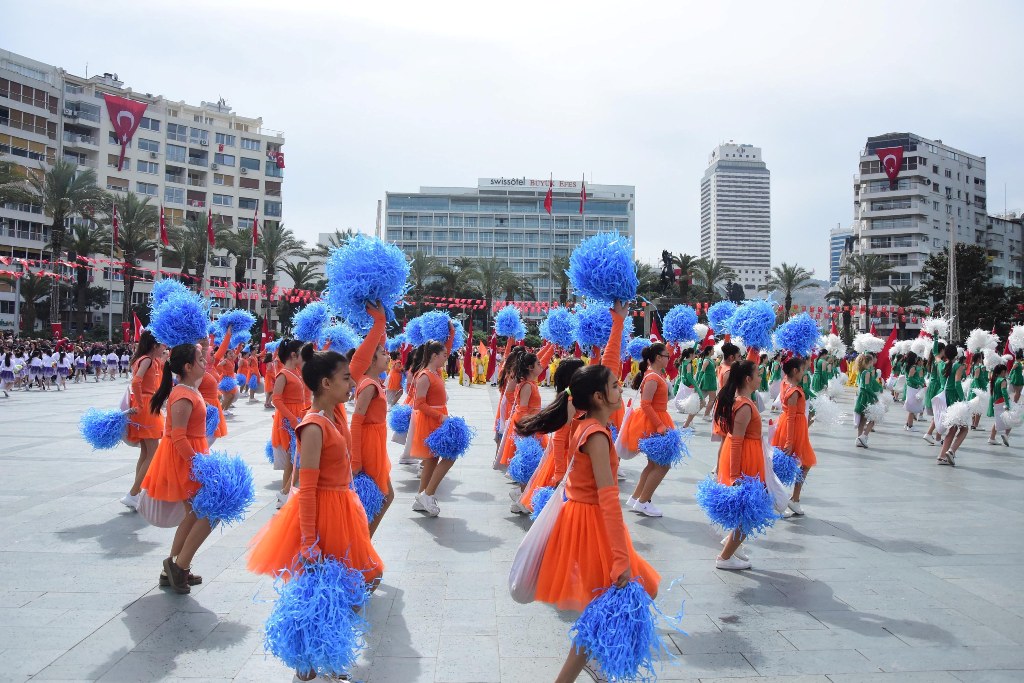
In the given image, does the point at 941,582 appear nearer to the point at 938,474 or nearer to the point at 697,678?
the point at 697,678

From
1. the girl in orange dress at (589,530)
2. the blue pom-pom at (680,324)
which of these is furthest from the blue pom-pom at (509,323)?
the girl in orange dress at (589,530)

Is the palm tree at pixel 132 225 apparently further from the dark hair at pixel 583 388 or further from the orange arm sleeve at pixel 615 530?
the orange arm sleeve at pixel 615 530

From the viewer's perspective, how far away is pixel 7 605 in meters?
4.50

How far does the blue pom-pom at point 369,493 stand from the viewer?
494cm

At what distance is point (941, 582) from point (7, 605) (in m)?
6.41

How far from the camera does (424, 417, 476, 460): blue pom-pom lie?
6.93 meters

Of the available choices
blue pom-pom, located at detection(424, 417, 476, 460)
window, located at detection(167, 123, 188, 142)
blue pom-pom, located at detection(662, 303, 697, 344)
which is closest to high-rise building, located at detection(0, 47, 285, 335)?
window, located at detection(167, 123, 188, 142)

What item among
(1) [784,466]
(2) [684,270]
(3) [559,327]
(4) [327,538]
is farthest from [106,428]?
(2) [684,270]

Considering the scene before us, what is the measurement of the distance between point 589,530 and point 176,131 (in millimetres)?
76649

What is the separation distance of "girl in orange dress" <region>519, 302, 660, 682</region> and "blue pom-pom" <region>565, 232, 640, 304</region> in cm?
175

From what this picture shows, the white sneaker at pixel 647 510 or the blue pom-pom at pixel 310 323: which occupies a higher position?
the blue pom-pom at pixel 310 323

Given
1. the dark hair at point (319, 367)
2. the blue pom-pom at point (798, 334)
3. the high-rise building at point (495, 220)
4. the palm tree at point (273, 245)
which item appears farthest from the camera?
the high-rise building at point (495, 220)

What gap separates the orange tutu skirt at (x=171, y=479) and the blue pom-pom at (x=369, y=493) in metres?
1.06

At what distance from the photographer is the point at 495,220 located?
111 metres
